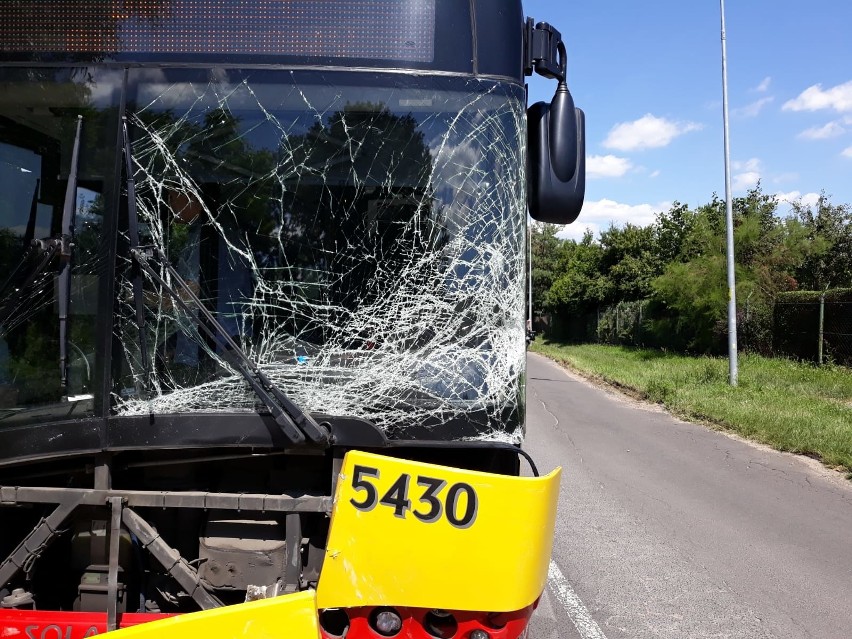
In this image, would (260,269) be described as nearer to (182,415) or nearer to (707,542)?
(182,415)

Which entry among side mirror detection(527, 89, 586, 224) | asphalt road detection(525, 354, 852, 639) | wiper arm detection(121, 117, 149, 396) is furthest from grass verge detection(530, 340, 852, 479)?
wiper arm detection(121, 117, 149, 396)

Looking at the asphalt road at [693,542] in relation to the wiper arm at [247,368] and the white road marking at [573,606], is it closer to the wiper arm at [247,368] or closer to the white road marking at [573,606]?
the white road marking at [573,606]

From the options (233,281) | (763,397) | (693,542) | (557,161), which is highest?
(557,161)

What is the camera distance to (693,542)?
20.6 feet

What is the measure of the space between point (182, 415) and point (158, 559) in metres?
0.51

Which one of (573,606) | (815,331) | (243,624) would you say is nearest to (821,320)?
(815,331)

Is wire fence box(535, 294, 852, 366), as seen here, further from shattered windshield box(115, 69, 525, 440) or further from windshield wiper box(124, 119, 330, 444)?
windshield wiper box(124, 119, 330, 444)

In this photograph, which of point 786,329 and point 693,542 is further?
point 786,329

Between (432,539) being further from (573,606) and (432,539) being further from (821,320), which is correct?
(821,320)

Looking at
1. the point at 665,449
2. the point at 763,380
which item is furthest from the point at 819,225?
the point at 665,449

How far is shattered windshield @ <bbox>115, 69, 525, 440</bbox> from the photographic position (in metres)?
2.73

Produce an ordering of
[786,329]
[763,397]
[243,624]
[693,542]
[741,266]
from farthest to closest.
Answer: [741,266], [786,329], [763,397], [693,542], [243,624]

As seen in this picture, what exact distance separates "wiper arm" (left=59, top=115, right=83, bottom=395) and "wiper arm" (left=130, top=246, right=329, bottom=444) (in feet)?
0.77

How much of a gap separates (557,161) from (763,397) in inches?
506
